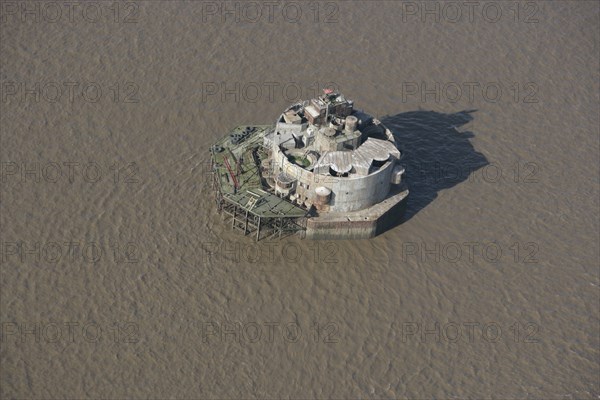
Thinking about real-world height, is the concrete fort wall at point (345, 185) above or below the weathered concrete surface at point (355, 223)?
above

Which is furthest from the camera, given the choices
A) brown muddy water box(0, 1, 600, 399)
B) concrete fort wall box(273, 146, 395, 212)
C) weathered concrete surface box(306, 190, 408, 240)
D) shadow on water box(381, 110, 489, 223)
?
shadow on water box(381, 110, 489, 223)

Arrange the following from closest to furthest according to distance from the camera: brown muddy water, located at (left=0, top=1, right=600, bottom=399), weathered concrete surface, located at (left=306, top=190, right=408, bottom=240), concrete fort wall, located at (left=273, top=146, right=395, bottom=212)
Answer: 1. brown muddy water, located at (left=0, top=1, right=600, bottom=399)
2. concrete fort wall, located at (left=273, top=146, right=395, bottom=212)
3. weathered concrete surface, located at (left=306, top=190, right=408, bottom=240)

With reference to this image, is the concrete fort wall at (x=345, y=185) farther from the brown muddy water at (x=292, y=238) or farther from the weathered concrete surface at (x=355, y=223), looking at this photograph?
the brown muddy water at (x=292, y=238)

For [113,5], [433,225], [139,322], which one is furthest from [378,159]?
[113,5]

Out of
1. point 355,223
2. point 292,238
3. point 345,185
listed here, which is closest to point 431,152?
point 355,223

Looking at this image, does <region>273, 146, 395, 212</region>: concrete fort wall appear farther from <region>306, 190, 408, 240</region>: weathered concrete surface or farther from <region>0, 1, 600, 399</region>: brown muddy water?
<region>0, 1, 600, 399</region>: brown muddy water

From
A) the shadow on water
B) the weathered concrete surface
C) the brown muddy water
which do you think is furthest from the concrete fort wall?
the shadow on water

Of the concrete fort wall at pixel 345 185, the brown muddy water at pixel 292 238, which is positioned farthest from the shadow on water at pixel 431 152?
the concrete fort wall at pixel 345 185

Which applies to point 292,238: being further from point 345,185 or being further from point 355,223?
point 345,185
